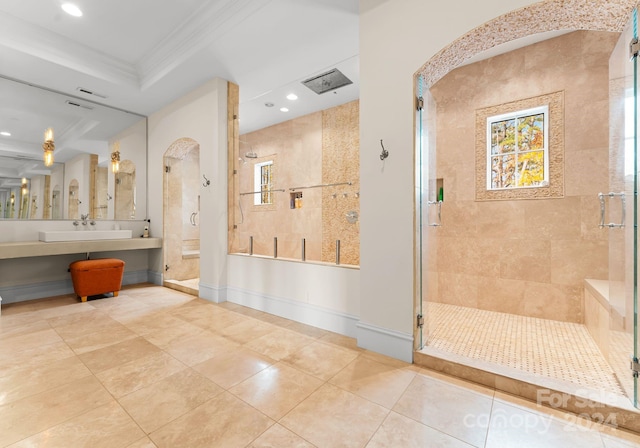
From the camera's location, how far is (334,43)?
3018 mm

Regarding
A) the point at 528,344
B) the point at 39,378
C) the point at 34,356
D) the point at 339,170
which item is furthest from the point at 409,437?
the point at 339,170

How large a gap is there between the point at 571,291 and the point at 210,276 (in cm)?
424

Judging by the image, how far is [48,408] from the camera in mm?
1523

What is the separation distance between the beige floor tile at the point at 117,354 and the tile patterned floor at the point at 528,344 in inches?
91.6

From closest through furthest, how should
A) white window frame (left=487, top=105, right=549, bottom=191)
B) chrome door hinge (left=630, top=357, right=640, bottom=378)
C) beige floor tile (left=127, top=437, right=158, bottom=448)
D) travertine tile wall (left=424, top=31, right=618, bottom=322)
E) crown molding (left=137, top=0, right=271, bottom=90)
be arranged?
beige floor tile (left=127, top=437, right=158, bottom=448) < chrome door hinge (left=630, top=357, right=640, bottom=378) < crown molding (left=137, top=0, right=271, bottom=90) < travertine tile wall (left=424, top=31, right=618, bottom=322) < white window frame (left=487, top=105, right=549, bottom=191)

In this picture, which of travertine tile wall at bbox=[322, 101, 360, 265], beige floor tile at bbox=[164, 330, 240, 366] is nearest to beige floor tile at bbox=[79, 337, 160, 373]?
beige floor tile at bbox=[164, 330, 240, 366]

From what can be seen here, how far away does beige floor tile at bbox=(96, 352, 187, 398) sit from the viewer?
1731 mm

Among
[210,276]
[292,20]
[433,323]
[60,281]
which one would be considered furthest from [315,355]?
[60,281]

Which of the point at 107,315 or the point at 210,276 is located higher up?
the point at 210,276

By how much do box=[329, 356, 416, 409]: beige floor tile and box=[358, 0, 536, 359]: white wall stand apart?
7.9 inches

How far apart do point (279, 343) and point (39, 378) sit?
1622mm

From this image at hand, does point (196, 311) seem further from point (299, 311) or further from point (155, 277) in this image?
point (155, 277)

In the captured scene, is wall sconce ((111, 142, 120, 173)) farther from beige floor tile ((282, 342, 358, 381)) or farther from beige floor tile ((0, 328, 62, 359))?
beige floor tile ((282, 342, 358, 381))

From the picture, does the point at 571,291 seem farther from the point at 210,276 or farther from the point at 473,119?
the point at 210,276
